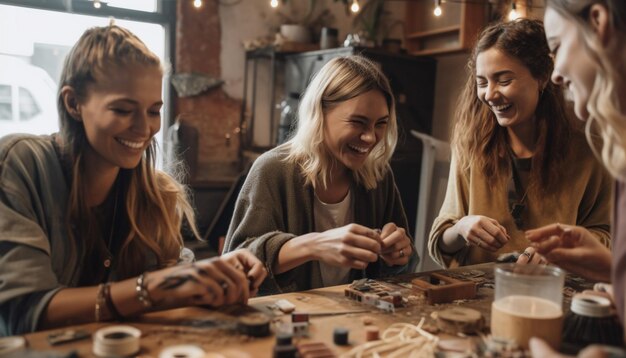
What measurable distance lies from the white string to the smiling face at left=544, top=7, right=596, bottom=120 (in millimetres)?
641

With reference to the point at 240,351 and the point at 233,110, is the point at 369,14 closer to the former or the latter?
the point at 233,110

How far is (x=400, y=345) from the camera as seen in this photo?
115 cm

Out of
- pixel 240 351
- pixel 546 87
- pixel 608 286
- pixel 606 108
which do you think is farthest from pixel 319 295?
pixel 546 87

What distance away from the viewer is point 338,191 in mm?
2092

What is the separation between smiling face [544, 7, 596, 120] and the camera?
3.64 feet

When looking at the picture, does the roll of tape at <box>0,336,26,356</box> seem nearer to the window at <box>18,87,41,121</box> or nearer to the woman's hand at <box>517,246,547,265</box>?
the woman's hand at <box>517,246,547,265</box>

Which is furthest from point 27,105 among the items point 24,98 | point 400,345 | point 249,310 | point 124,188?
point 400,345

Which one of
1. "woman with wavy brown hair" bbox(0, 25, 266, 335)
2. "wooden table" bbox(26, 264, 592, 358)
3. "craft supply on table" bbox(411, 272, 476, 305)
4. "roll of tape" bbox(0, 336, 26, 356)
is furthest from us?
"craft supply on table" bbox(411, 272, 476, 305)

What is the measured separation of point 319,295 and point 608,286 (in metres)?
0.77

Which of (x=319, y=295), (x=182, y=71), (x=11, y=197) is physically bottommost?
(x=319, y=295)

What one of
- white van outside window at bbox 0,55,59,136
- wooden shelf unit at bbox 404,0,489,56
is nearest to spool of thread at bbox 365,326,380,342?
wooden shelf unit at bbox 404,0,489,56

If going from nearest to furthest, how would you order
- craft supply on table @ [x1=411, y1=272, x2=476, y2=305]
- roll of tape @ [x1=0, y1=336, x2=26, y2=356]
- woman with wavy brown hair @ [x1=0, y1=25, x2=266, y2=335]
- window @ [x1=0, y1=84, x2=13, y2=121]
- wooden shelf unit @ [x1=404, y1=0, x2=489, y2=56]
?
1. roll of tape @ [x1=0, y1=336, x2=26, y2=356]
2. woman with wavy brown hair @ [x1=0, y1=25, x2=266, y2=335]
3. craft supply on table @ [x1=411, y1=272, x2=476, y2=305]
4. window @ [x1=0, y1=84, x2=13, y2=121]
5. wooden shelf unit @ [x1=404, y1=0, x2=489, y2=56]

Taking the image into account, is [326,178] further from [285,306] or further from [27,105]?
[27,105]

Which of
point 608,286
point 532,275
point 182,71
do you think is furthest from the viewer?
point 182,71
